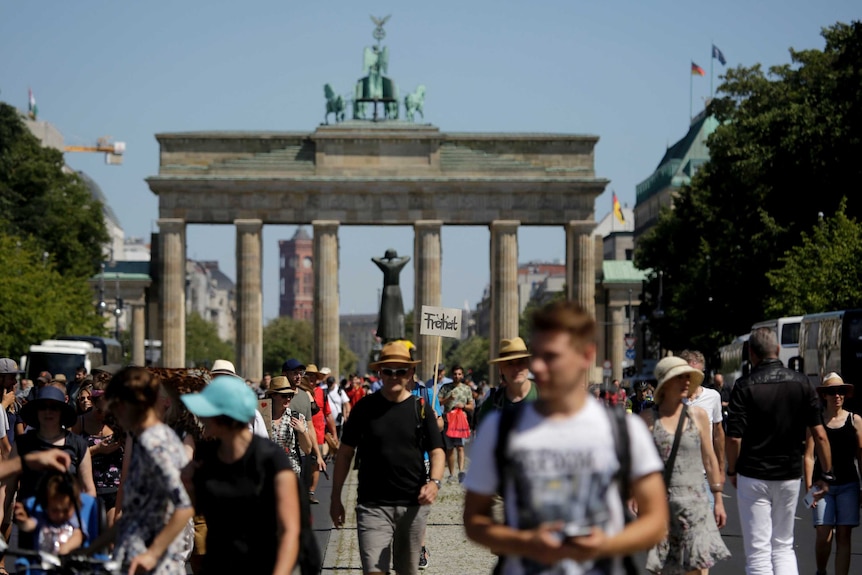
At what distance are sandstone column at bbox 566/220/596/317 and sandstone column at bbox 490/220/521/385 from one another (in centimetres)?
277

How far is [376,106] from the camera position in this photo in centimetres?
9381

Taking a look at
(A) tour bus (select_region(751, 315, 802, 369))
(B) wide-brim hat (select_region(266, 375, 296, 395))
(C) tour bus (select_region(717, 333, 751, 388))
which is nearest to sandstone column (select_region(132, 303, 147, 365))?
(C) tour bus (select_region(717, 333, 751, 388))

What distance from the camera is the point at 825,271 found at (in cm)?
5269

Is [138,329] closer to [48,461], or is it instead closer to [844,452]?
[844,452]

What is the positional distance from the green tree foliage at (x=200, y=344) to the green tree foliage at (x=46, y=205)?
208 ft

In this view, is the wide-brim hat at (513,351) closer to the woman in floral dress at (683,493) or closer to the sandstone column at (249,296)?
the woman in floral dress at (683,493)

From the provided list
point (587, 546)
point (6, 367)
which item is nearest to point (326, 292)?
point (6, 367)

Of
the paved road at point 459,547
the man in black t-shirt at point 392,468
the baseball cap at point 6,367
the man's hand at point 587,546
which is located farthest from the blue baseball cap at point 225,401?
the baseball cap at point 6,367

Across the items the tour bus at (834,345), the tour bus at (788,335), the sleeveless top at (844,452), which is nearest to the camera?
the sleeveless top at (844,452)

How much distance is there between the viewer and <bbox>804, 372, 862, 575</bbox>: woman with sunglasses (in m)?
13.9

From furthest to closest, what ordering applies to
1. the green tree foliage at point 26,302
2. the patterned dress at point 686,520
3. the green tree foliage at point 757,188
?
the green tree foliage at point 26,302
the green tree foliage at point 757,188
the patterned dress at point 686,520

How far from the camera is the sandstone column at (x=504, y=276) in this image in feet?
294

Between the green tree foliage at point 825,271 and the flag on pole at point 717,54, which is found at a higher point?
the flag on pole at point 717,54

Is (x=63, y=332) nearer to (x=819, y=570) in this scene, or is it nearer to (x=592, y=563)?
(x=819, y=570)
